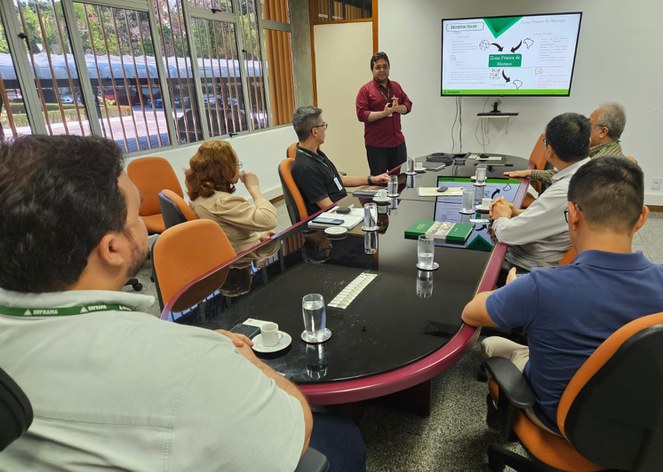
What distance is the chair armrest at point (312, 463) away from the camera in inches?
31.9

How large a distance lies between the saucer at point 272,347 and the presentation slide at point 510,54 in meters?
4.45

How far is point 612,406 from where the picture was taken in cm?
94

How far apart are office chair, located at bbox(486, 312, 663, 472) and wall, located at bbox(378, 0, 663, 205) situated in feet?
14.4

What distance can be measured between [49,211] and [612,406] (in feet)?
3.91

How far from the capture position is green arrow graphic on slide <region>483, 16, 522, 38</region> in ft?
14.3

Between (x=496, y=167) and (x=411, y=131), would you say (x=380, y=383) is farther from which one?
(x=411, y=131)

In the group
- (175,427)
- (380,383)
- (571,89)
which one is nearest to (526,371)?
(380,383)

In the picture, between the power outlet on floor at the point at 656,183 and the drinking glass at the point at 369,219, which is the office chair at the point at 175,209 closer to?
the drinking glass at the point at 369,219

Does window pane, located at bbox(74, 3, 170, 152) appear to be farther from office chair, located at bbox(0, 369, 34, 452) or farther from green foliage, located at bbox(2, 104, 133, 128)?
office chair, located at bbox(0, 369, 34, 452)

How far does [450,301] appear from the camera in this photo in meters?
1.31

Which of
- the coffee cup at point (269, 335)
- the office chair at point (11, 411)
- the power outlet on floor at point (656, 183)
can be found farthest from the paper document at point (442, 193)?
the power outlet on floor at point (656, 183)

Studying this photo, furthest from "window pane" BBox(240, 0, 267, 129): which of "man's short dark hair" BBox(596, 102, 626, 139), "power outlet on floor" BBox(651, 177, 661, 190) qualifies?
"power outlet on floor" BBox(651, 177, 661, 190)

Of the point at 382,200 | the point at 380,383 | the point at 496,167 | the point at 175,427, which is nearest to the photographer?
the point at 175,427

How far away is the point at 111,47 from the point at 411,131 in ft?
11.3
